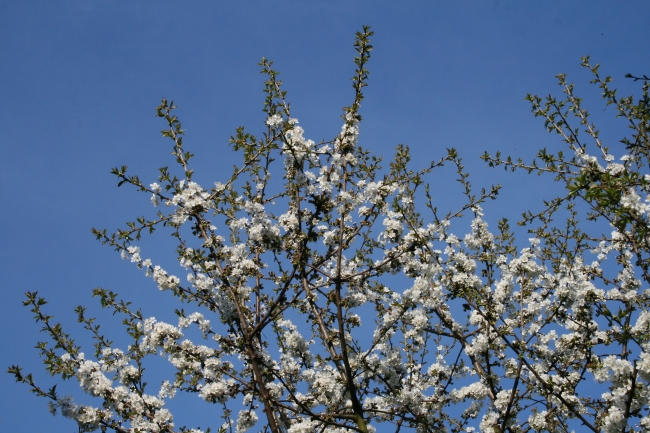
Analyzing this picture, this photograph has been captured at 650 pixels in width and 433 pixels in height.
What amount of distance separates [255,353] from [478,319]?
3.24 meters

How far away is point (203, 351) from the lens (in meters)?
5.99

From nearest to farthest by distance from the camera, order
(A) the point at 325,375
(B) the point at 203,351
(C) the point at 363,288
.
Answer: (B) the point at 203,351 < (A) the point at 325,375 < (C) the point at 363,288

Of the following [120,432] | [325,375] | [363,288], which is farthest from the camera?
[363,288]

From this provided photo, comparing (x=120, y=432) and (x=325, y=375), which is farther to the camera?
(x=325, y=375)

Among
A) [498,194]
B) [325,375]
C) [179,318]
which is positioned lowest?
[325,375]

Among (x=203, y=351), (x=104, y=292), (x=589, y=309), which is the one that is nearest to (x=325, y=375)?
(x=203, y=351)

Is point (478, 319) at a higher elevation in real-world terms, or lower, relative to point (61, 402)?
higher

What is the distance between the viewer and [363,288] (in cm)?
703

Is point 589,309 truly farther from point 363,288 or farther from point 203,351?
point 203,351

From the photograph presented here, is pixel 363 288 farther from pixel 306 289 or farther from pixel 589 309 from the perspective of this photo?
pixel 589 309

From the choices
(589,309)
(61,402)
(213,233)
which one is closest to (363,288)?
(213,233)

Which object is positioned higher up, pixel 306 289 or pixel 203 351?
pixel 306 289

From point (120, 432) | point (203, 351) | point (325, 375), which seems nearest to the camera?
point (120, 432)

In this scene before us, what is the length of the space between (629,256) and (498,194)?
228 centimetres
